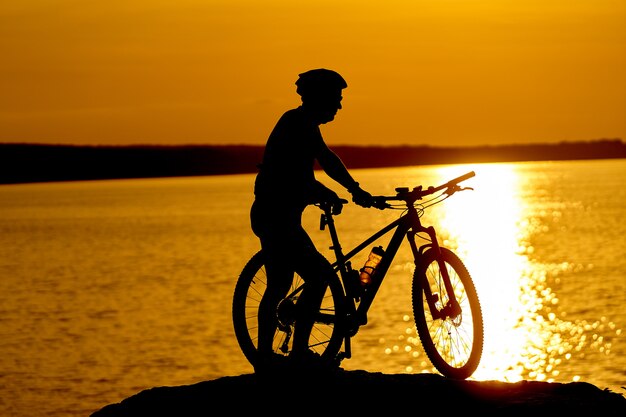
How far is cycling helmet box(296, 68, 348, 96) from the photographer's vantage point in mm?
8719

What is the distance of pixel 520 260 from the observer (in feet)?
316

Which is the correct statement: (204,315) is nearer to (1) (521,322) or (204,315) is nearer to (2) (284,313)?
(1) (521,322)

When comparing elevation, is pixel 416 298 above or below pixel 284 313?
above

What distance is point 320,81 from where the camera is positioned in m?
8.72

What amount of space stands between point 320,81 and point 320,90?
7 centimetres

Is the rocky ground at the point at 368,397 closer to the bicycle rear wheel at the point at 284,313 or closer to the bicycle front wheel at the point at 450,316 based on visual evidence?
the bicycle front wheel at the point at 450,316

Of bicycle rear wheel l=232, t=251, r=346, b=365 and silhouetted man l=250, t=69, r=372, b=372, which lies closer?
silhouetted man l=250, t=69, r=372, b=372

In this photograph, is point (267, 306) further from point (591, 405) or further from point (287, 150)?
point (591, 405)

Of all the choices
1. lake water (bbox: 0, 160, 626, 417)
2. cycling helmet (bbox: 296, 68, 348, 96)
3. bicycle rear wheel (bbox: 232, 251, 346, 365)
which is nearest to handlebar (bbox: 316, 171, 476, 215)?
bicycle rear wheel (bbox: 232, 251, 346, 365)

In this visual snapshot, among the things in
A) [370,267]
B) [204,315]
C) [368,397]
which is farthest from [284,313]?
[204,315]

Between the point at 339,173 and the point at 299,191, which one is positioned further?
the point at 339,173

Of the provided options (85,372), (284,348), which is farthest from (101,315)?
(284,348)

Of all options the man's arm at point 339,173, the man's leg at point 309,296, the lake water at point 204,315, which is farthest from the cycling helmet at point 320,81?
the lake water at point 204,315

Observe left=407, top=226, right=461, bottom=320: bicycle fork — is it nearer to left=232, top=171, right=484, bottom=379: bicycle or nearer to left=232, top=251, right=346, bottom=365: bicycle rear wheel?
left=232, top=171, right=484, bottom=379: bicycle
